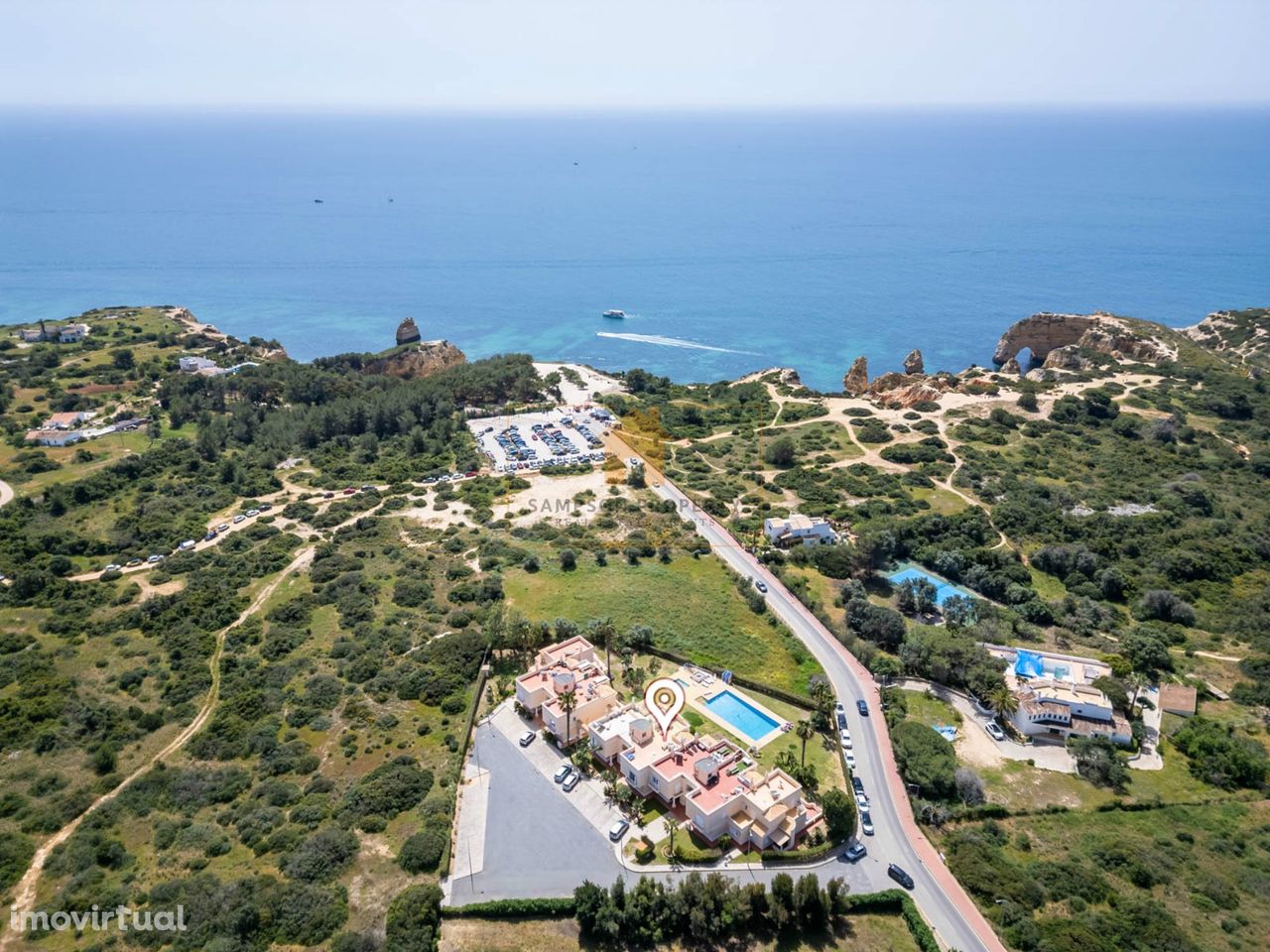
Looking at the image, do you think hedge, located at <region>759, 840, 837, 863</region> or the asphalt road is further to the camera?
hedge, located at <region>759, 840, 837, 863</region>

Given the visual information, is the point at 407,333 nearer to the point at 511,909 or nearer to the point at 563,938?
the point at 511,909

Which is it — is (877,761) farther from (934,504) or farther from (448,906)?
(934,504)

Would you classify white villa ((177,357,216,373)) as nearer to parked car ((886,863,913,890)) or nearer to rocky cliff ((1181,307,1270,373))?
parked car ((886,863,913,890))

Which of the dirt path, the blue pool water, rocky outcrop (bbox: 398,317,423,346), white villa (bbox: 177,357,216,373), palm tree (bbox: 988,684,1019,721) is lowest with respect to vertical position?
the dirt path

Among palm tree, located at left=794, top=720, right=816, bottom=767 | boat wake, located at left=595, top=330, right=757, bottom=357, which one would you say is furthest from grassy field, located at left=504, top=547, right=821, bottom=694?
boat wake, located at left=595, top=330, right=757, bottom=357

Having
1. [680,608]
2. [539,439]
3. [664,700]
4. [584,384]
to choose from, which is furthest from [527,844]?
[584,384]

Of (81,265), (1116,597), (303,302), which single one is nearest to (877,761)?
(1116,597)
